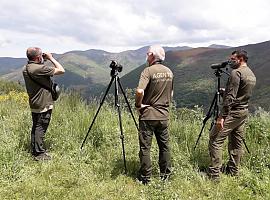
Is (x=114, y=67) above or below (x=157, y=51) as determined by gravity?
below

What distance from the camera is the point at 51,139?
6449 mm

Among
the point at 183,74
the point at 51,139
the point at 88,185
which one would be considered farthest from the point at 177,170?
the point at 183,74

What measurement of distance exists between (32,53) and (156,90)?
2241 mm

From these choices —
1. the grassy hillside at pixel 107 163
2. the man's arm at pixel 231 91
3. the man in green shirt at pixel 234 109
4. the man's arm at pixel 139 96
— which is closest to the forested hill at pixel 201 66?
the grassy hillside at pixel 107 163

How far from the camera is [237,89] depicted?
4.96 meters

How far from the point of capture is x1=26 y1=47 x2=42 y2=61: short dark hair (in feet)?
18.5

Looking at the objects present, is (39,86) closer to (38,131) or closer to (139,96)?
(38,131)

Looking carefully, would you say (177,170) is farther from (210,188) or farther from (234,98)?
(234,98)

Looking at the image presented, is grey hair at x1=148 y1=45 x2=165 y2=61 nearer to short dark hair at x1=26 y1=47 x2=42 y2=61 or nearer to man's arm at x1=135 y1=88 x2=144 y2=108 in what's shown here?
man's arm at x1=135 y1=88 x2=144 y2=108

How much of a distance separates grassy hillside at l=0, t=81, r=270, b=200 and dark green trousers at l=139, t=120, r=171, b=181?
8.2 inches

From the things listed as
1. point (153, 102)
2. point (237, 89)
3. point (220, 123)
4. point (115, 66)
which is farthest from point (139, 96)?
point (237, 89)

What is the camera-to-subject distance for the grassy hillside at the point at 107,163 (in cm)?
462

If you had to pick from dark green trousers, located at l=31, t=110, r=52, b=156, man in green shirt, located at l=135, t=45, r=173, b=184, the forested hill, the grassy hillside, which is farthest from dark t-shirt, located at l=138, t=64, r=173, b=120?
the forested hill

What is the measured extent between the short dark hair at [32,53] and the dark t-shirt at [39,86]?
0.30 feet
